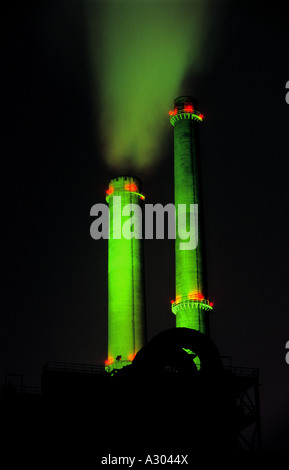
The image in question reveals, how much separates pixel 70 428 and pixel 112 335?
→ 24.7 meters

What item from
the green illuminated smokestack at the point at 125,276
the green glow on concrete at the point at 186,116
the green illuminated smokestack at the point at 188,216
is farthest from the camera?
the green glow on concrete at the point at 186,116

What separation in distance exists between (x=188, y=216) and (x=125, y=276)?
26.7 ft

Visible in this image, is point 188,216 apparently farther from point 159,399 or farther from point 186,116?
point 159,399

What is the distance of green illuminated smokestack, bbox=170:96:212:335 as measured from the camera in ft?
233

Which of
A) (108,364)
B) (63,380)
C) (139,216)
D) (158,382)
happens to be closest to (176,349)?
(158,382)

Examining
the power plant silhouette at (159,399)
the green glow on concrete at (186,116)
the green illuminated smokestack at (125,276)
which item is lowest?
the power plant silhouette at (159,399)

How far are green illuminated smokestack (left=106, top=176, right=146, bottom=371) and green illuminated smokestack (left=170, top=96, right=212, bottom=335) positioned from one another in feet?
17.6

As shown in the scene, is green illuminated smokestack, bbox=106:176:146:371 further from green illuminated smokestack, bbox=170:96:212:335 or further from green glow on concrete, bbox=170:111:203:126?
green glow on concrete, bbox=170:111:203:126

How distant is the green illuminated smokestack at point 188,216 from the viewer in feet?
233

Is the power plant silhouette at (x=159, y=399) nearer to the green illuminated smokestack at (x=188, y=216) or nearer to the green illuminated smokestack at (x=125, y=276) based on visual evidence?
the green illuminated smokestack at (x=188, y=216)

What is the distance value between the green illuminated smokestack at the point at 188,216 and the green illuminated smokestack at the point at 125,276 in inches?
212

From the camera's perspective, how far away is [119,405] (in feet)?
172

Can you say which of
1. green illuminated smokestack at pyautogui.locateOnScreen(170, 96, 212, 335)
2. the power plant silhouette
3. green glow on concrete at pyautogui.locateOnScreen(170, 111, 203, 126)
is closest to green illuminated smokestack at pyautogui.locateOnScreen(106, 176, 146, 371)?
green illuminated smokestack at pyautogui.locateOnScreen(170, 96, 212, 335)

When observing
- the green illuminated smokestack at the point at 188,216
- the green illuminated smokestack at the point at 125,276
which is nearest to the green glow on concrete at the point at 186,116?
the green illuminated smokestack at the point at 188,216
